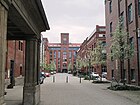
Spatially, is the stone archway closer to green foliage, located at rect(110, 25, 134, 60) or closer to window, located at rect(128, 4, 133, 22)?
green foliage, located at rect(110, 25, 134, 60)

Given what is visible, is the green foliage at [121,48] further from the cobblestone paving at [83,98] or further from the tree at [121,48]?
the cobblestone paving at [83,98]

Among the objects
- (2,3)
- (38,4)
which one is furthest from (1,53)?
(38,4)

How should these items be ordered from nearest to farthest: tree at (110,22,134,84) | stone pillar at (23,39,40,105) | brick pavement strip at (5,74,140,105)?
stone pillar at (23,39,40,105)
brick pavement strip at (5,74,140,105)
tree at (110,22,134,84)

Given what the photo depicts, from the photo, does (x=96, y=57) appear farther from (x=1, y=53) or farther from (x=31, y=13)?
(x=1, y=53)

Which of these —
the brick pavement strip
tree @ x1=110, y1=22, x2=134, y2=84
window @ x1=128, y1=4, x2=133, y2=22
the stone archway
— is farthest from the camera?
window @ x1=128, y1=4, x2=133, y2=22

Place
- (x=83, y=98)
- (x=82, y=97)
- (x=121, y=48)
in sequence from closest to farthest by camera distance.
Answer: (x=83, y=98) < (x=82, y=97) < (x=121, y=48)

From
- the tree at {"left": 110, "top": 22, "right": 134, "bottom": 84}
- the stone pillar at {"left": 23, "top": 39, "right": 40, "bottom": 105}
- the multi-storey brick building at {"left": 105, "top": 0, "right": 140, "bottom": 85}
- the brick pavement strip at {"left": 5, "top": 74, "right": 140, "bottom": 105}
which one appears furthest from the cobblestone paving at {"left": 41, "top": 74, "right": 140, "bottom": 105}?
the multi-storey brick building at {"left": 105, "top": 0, "right": 140, "bottom": 85}

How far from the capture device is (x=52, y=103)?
43.3 feet

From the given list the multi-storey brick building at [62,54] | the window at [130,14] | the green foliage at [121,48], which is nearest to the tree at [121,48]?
the green foliage at [121,48]

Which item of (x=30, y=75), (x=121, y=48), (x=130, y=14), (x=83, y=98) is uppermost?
(x=130, y=14)

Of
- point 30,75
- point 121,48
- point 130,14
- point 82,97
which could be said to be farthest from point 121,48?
point 30,75

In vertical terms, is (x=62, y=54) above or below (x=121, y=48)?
above

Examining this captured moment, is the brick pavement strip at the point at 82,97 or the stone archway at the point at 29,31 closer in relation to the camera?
the stone archway at the point at 29,31

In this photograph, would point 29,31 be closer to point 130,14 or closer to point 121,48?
point 121,48
